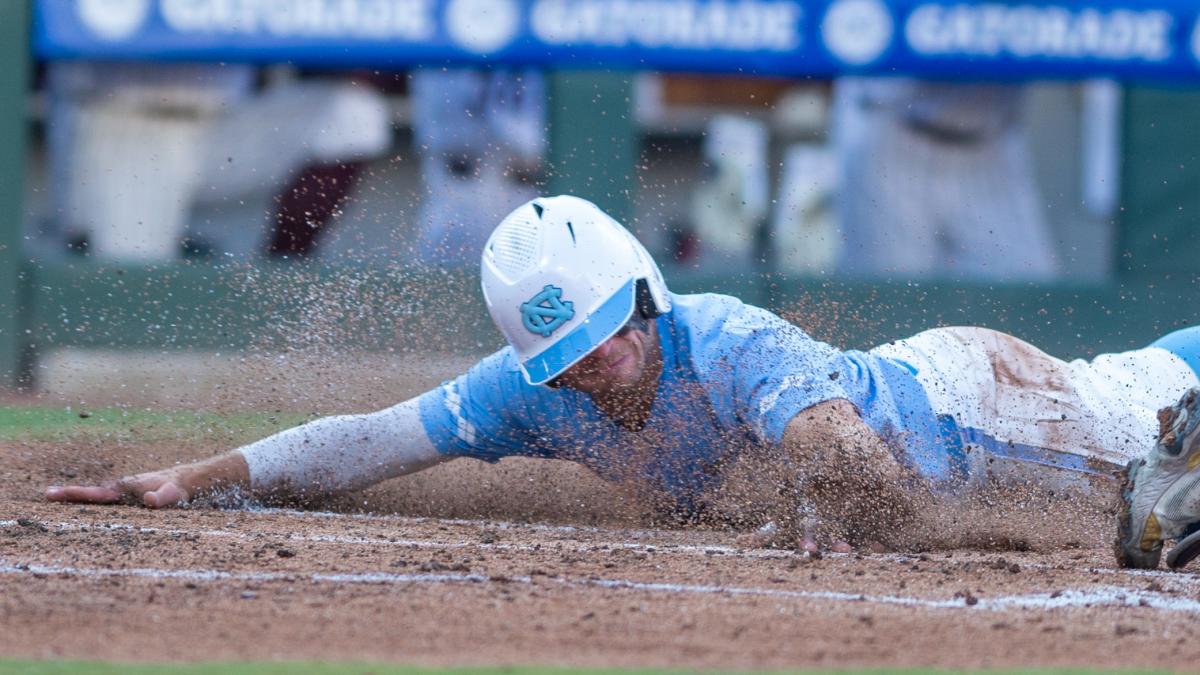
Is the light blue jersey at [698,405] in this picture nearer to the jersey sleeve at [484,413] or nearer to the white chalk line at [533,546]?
the jersey sleeve at [484,413]

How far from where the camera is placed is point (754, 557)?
15.3 ft

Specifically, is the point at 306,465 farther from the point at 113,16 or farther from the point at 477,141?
the point at 477,141

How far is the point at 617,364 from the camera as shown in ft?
16.4

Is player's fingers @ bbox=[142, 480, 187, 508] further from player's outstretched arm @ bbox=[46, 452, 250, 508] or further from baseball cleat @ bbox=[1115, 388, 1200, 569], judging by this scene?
baseball cleat @ bbox=[1115, 388, 1200, 569]

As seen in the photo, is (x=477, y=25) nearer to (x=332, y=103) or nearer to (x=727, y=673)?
(x=332, y=103)

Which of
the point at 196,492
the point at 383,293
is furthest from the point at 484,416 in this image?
the point at 383,293

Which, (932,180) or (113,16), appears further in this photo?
(932,180)

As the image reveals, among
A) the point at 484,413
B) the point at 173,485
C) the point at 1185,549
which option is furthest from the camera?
the point at 173,485

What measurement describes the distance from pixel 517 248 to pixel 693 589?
1417mm

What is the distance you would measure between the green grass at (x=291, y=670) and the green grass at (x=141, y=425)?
3.96m

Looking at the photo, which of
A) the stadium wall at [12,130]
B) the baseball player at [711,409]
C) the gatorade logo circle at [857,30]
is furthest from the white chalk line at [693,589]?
the gatorade logo circle at [857,30]

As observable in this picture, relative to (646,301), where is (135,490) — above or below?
below

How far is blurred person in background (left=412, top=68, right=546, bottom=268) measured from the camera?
1047 centimetres

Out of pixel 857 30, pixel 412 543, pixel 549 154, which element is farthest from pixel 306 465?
pixel 857 30
